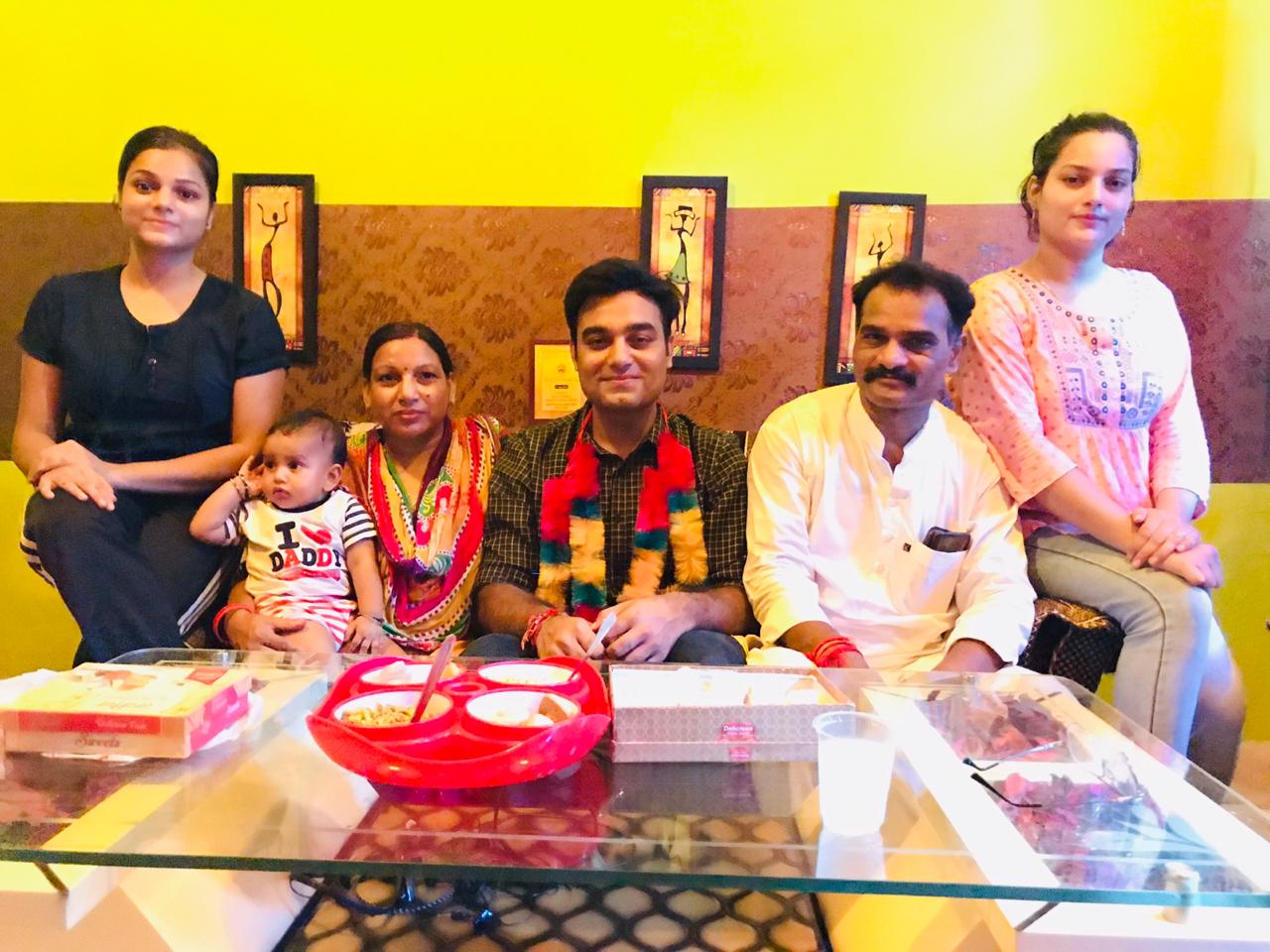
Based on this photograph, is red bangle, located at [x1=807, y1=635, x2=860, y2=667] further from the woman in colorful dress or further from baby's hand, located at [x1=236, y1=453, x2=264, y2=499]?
baby's hand, located at [x1=236, y1=453, x2=264, y2=499]

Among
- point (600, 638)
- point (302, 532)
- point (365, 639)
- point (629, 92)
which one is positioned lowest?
point (365, 639)

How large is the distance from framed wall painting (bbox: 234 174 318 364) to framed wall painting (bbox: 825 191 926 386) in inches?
55.6

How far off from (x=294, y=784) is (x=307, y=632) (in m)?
0.86

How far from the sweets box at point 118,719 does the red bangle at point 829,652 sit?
3.27ft

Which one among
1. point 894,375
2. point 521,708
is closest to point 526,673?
point 521,708

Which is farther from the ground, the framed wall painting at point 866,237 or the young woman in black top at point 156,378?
the framed wall painting at point 866,237

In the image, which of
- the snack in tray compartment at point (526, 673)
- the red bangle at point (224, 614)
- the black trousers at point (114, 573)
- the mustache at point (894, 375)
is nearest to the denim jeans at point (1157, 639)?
the mustache at point (894, 375)

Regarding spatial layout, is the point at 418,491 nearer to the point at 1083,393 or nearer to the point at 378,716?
the point at 378,716

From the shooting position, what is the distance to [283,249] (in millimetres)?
2434

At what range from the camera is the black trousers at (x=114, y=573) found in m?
1.81

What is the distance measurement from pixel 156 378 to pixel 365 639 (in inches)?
31.9

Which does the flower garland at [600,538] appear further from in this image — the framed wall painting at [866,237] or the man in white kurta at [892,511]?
the framed wall painting at [866,237]

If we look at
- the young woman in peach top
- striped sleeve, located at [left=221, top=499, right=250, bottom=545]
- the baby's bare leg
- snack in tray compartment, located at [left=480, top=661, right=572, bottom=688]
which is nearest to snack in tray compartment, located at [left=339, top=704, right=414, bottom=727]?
snack in tray compartment, located at [left=480, top=661, right=572, bottom=688]

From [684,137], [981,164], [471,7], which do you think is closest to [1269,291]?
[981,164]
